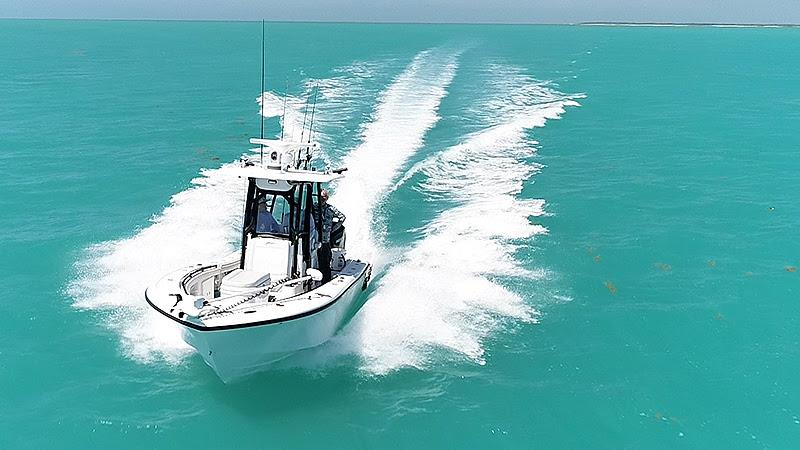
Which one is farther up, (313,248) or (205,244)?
(313,248)

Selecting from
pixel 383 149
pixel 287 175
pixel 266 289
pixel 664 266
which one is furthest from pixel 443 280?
pixel 383 149

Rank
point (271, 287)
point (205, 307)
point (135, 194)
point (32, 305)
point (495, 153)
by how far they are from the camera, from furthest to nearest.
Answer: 1. point (495, 153)
2. point (135, 194)
3. point (32, 305)
4. point (271, 287)
5. point (205, 307)

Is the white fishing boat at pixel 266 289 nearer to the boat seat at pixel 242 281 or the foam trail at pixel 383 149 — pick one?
the boat seat at pixel 242 281

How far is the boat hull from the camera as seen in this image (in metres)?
13.4

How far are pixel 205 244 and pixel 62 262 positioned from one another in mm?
4419

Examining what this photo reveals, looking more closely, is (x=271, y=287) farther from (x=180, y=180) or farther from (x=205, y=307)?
(x=180, y=180)

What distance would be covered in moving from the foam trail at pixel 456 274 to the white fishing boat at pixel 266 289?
1.24m

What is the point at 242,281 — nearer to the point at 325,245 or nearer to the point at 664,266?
the point at 325,245

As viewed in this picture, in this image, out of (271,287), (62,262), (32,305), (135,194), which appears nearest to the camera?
(271,287)

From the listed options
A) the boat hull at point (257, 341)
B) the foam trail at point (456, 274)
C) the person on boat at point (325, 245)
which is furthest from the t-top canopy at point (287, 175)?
the foam trail at point (456, 274)

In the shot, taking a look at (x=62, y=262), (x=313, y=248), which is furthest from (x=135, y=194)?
(x=313, y=248)

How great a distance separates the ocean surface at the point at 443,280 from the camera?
14.0m

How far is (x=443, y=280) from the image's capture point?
63.8 ft

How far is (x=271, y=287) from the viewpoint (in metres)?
14.9
